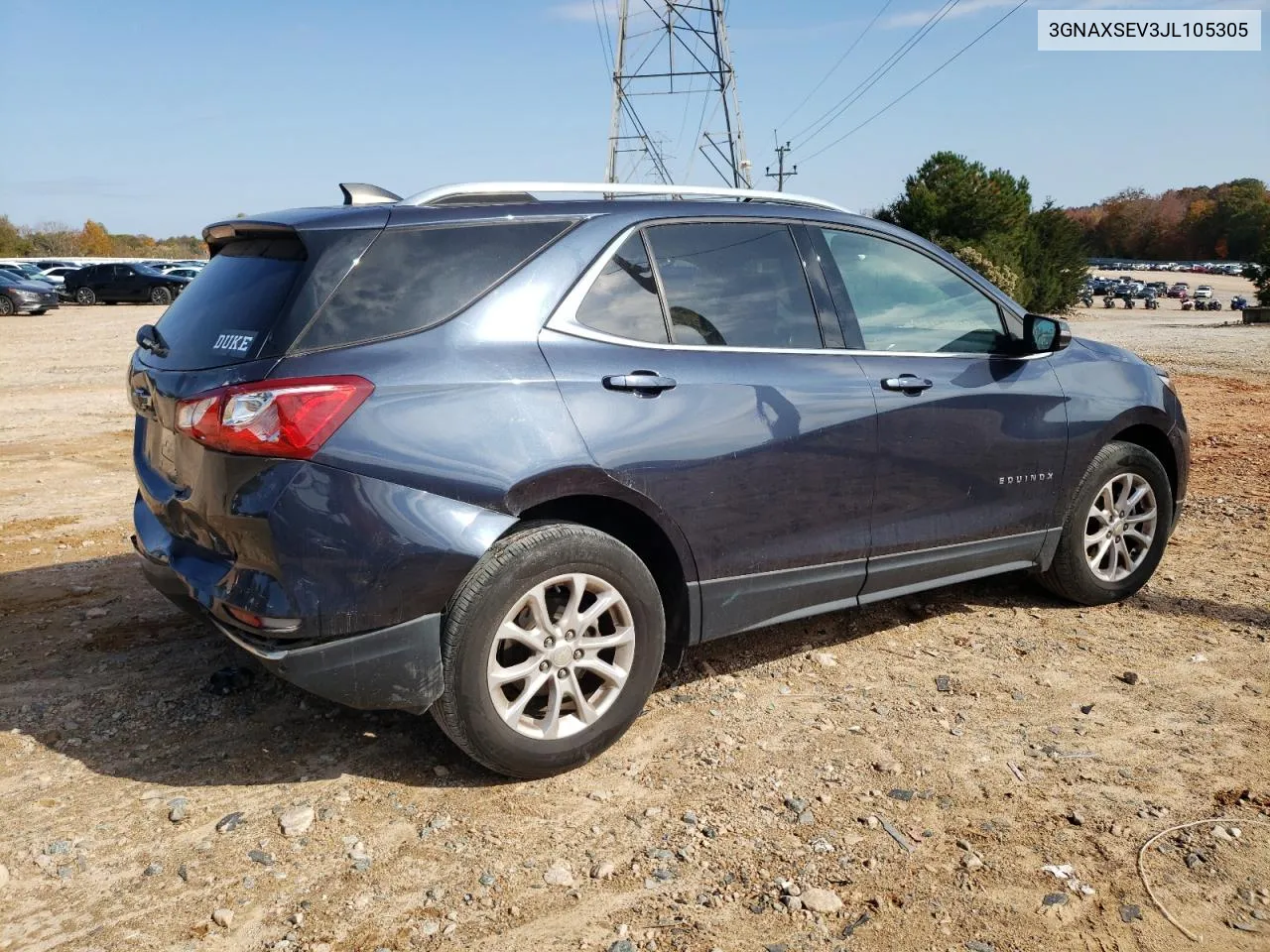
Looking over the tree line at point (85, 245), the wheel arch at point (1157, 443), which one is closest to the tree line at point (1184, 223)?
the tree line at point (85, 245)

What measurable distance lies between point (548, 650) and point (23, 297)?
3444 centimetres

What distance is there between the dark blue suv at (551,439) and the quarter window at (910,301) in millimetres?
16

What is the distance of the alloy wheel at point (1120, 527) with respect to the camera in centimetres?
521

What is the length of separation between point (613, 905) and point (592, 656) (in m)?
0.89

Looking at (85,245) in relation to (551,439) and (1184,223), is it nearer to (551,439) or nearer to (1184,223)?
(551,439)

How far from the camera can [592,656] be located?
3637mm

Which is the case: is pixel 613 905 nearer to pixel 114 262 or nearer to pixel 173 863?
pixel 173 863

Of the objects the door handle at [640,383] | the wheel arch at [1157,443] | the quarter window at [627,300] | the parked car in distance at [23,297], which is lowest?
the wheel arch at [1157,443]

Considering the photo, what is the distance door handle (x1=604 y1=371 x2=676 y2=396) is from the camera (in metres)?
3.67

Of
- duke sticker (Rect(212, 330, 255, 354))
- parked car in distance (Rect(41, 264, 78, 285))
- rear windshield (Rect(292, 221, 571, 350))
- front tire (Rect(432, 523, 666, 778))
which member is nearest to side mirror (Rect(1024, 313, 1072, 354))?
front tire (Rect(432, 523, 666, 778))

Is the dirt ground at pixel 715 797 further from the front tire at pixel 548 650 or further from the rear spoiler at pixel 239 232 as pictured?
the rear spoiler at pixel 239 232

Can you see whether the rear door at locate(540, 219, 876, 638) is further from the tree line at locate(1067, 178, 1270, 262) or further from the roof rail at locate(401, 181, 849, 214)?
the tree line at locate(1067, 178, 1270, 262)

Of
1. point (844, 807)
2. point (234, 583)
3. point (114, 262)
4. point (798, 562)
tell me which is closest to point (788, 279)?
point (798, 562)

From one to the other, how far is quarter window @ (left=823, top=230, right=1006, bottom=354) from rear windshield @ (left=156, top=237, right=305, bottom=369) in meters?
2.15
